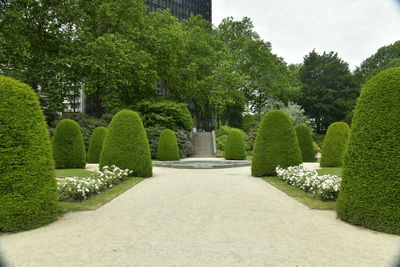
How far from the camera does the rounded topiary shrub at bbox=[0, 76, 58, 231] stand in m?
4.55

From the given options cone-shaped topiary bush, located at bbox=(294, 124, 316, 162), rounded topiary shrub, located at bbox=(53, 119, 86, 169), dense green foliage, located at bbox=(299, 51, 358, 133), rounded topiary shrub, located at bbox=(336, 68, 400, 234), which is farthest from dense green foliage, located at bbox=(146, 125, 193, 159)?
dense green foliage, located at bbox=(299, 51, 358, 133)

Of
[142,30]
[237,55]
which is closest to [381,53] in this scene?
[237,55]

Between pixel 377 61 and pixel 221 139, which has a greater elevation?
pixel 377 61

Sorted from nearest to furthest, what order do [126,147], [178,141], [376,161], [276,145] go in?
1. [376,161]
2. [276,145]
3. [126,147]
4. [178,141]

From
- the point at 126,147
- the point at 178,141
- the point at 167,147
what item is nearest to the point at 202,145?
the point at 178,141

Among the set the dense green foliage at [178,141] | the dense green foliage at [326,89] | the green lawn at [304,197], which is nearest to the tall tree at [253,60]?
the dense green foliage at [326,89]

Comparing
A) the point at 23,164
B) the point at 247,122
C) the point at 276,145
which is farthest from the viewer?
the point at 247,122

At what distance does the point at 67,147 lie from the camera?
14.2 metres

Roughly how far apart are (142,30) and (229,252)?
27.4 m

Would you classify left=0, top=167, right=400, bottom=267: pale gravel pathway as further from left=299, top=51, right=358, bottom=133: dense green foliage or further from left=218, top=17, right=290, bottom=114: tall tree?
left=299, top=51, right=358, bottom=133: dense green foliage

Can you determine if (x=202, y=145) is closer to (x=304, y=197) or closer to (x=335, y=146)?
(x=335, y=146)

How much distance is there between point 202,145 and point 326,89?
23596 millimetres

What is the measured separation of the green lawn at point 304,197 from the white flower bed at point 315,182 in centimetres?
17

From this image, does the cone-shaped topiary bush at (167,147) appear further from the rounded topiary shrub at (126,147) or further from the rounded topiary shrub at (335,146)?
the rounded topiary shrub at (335,146)
